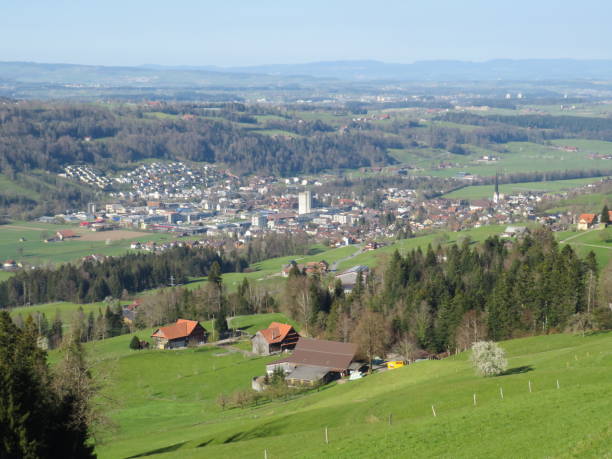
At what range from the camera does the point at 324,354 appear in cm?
5316

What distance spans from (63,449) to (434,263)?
55.9 metres

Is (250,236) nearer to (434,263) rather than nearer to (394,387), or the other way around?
(434,263)

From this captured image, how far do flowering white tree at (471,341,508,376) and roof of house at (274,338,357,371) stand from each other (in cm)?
1710

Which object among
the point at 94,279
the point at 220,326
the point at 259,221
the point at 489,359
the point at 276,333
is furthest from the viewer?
the point at 259,221

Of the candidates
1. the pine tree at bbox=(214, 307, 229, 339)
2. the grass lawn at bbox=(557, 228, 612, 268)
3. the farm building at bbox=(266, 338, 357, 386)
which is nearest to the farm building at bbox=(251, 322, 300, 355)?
the farm building at bbox=(266, 338, 357, 386)

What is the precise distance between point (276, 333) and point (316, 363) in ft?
28.6

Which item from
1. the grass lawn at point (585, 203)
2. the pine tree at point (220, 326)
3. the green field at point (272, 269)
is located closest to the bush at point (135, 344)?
the pine tree at point (220, 326)

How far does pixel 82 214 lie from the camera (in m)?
168

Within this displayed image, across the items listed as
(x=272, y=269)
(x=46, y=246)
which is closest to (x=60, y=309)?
(x=272, y=269)

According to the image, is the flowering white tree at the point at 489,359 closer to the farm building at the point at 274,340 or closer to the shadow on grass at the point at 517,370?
the shadow on grass at the point at 517,370

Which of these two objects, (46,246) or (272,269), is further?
(46,246)

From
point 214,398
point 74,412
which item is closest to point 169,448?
point 74,412

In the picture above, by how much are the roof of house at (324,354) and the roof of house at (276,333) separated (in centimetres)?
427

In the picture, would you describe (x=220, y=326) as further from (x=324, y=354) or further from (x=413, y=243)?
(x=413, y=243)
